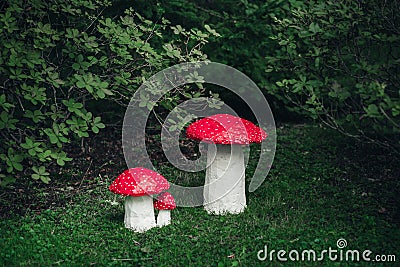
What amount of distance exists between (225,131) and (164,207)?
40.1 inches

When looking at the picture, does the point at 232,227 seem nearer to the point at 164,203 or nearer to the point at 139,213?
the point at 164,203

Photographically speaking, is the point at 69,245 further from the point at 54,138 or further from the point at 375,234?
the point at 375,234

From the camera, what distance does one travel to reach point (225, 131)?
18.5ft

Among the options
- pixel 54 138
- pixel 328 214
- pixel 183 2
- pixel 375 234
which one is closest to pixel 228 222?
pixel 328 214

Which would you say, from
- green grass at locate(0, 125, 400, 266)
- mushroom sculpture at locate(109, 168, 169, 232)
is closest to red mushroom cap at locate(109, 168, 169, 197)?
mushroom sculpture at locate(109, 168, 169, 232)

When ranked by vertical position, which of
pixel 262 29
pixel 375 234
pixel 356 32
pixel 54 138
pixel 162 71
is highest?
pixel 262 29

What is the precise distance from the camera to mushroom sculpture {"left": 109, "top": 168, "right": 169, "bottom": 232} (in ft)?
17.3

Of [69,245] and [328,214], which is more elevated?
[328,214]

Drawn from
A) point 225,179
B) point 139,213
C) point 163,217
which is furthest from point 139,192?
point 225,179

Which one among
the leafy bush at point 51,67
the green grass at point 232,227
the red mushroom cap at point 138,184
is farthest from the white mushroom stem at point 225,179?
the leafy bush at point 51,67

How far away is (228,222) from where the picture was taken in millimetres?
5676

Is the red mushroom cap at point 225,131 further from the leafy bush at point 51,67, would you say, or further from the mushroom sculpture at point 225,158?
the leafy bush at point 51,67

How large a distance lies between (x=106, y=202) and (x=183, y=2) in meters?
3.83

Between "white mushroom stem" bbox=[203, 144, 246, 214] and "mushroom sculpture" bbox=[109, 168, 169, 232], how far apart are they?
0.65m
